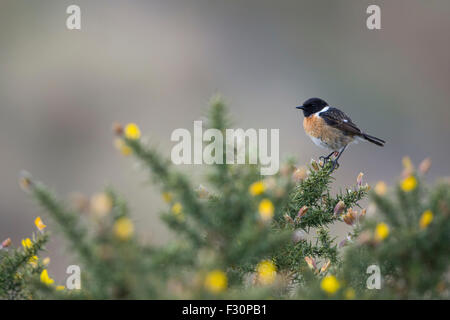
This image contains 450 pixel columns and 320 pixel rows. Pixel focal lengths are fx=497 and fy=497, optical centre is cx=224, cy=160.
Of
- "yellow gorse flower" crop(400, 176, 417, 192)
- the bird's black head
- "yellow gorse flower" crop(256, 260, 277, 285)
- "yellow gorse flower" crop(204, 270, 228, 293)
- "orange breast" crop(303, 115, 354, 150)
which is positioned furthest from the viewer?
the bird's black head

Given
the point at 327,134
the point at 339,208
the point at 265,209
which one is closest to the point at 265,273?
the point at 265,209

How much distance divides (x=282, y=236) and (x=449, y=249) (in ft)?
1.68

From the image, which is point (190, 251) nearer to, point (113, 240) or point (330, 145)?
point (113, 240)

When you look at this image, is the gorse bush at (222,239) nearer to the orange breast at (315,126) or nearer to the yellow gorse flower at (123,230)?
the yellow gorse flower at (123,230)

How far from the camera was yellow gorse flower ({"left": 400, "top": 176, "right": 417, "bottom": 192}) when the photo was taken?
5.20 ft

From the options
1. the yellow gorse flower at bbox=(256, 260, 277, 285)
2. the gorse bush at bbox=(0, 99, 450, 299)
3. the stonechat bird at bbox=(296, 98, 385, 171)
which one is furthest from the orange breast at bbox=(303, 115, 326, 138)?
the gorse bush at bbox=(0, 99, 450, 299)

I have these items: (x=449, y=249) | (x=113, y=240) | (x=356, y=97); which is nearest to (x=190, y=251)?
(x=113, y=240)

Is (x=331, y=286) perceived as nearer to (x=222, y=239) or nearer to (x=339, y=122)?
(x=222, y=239)

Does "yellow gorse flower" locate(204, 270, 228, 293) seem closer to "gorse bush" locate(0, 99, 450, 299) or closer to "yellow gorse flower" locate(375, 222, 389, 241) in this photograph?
"gorse bush" locate(0, 99, 450, 299)

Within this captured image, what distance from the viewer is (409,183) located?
159 centimetres

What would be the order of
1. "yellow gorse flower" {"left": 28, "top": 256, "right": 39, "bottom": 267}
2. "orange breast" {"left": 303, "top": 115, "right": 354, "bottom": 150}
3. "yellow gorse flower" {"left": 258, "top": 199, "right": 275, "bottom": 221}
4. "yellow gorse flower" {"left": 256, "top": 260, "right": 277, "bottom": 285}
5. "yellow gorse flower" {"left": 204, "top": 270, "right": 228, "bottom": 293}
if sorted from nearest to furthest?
1. "yellow gorse flower" {"left": 204, "top": 270, "right": 228, "bottom": 293}
2. "yellow gorse flower" {"left": 258, "top": 199, "right": 275, "bottom": 221}
3. "yellow gorse flower" {"left": 256, "top": 260, "right": 277, "bottom": 285}
4. "yellow gorse flower" {"left": 28, "top": 256, "right": 39, "bottom": 267}
5. "orange breast" {"left": 303, "top": 115, "right": 354, "bottom": 150}

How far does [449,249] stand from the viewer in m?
1.53

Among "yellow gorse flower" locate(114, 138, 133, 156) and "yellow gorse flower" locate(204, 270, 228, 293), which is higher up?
"yellow gorse flower" locate(114, 138, 133, 156)

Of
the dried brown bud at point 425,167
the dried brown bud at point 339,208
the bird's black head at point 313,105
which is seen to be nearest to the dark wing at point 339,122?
the bird's black head at point 313,105
